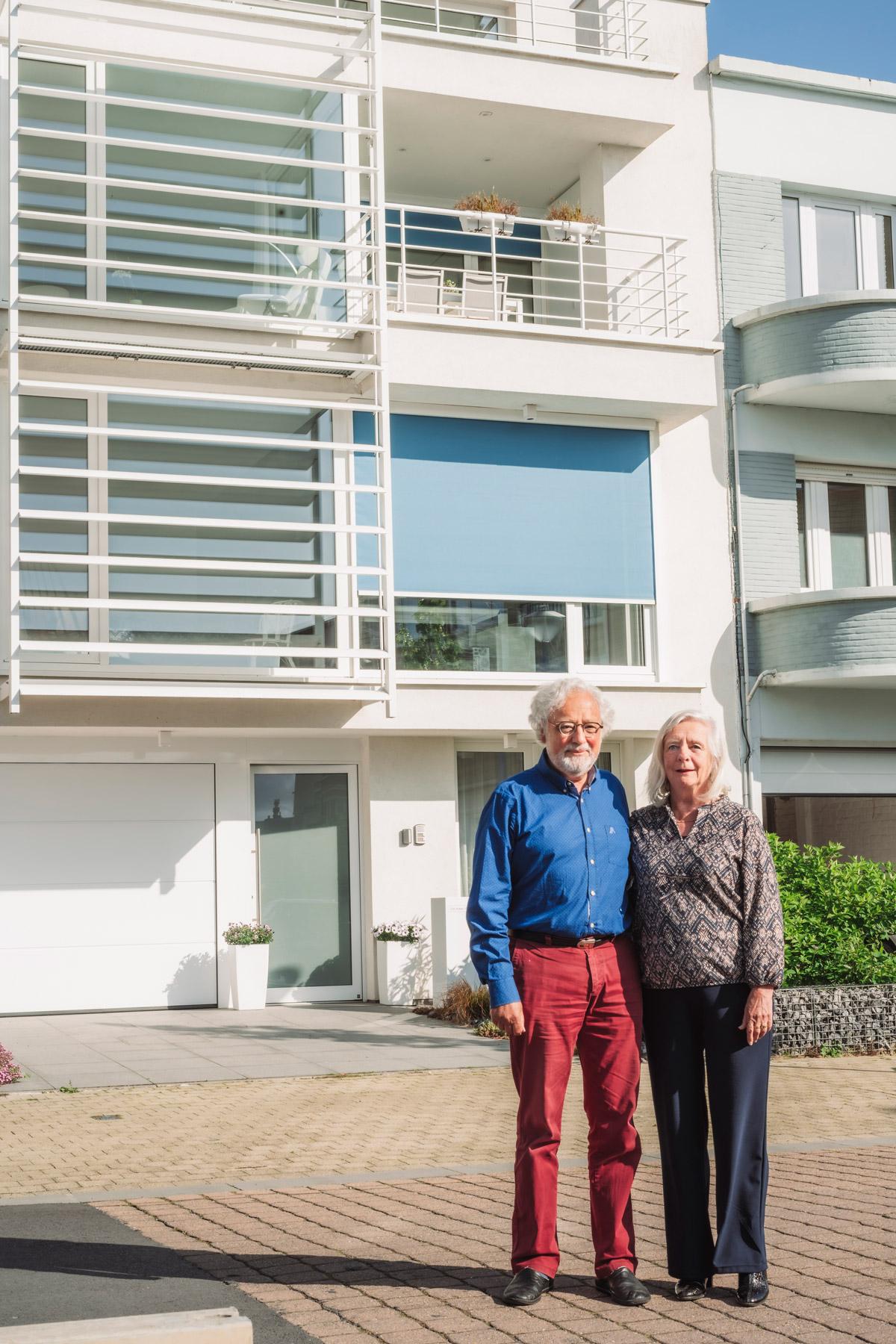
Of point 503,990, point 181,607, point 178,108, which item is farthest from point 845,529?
point 503,990

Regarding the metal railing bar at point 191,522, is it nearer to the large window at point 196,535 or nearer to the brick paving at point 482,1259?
the large window at point 196,535

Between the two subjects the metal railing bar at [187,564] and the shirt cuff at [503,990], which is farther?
the metal railing bar at [187,564]

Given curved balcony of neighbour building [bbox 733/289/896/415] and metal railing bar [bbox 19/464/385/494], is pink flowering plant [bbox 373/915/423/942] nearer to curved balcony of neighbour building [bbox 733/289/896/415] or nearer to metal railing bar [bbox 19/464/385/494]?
metal railing bar [bbox 19/464/385/494]

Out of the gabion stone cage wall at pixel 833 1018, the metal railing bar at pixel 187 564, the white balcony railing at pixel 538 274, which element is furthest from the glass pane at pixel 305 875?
the gabion stone cage wall at pixel 833 1018

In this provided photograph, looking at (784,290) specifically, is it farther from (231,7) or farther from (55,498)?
(55,498)

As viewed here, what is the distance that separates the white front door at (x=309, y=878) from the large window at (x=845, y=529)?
609cm

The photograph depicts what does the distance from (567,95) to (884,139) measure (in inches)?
173

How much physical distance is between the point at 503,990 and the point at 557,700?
1.04 meters

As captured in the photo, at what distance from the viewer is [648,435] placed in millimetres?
16969

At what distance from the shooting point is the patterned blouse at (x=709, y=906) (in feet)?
16.8

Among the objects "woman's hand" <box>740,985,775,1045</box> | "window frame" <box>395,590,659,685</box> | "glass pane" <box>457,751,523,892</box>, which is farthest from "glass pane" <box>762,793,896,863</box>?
"woman's hand" <box>740,985,775,1045</box>

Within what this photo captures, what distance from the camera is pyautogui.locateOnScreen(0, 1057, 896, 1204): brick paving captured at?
776 centimetres

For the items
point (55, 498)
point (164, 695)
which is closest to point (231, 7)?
point (55, 498)

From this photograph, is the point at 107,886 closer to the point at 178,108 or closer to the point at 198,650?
the point at 198,650
